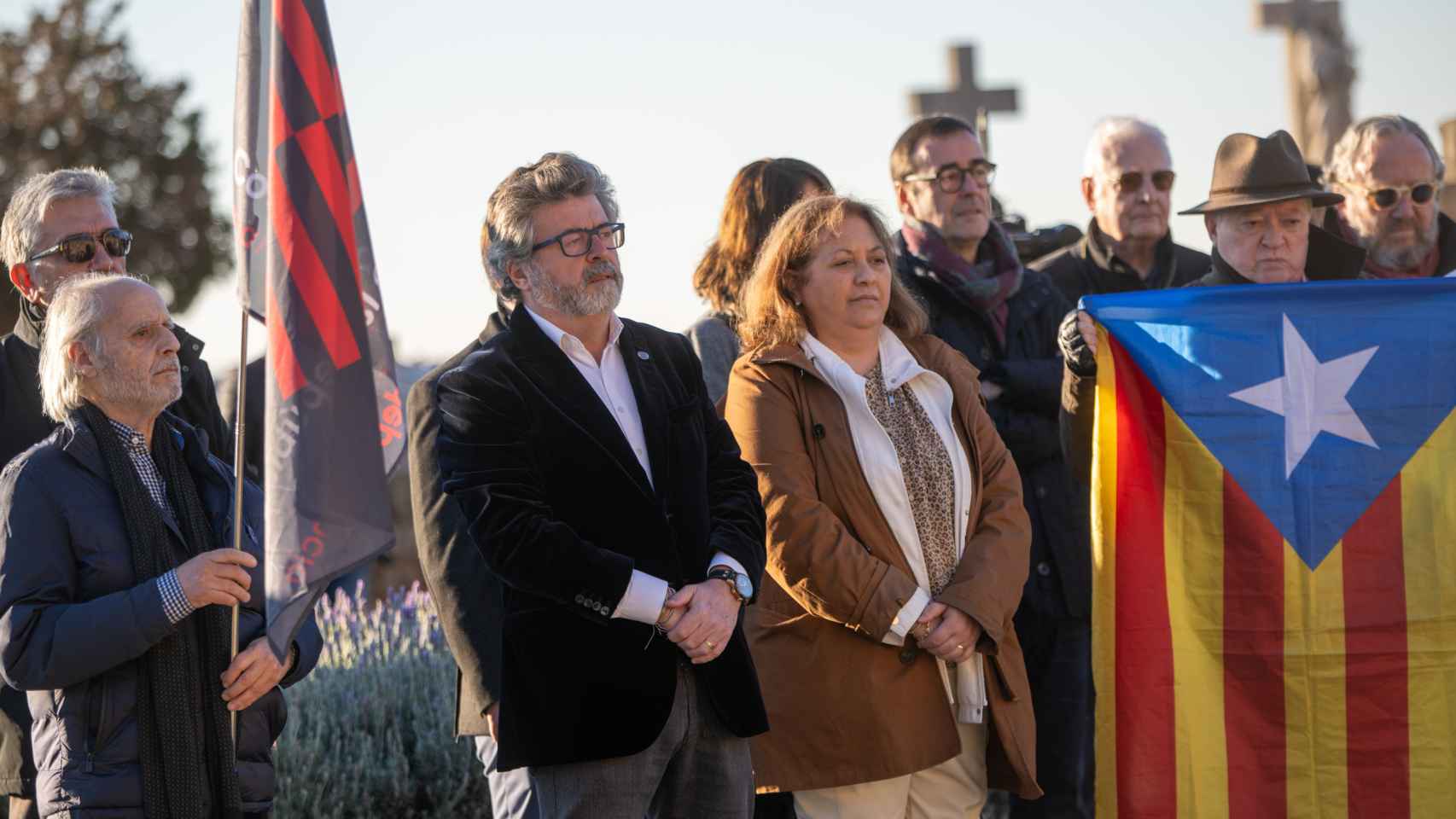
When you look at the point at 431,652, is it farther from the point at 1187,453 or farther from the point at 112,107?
the point at 112,107

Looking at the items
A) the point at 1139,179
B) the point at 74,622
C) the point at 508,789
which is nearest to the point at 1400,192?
the point at 1139,179

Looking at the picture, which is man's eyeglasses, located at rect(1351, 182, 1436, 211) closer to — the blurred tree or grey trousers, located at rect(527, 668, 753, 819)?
grey trousers, located at rect(527, 668, 753, 819)

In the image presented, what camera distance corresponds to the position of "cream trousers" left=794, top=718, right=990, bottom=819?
479 centimetres

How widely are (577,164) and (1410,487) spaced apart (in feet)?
8.45

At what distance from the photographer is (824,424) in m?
4.95

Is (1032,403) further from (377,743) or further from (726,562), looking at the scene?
(377,743)

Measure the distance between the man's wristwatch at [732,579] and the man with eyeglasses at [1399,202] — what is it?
3120 millimetres

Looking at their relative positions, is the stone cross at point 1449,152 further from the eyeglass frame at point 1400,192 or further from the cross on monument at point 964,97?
the eyeglass frame at point 1400,192

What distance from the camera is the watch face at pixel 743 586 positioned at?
4305mm

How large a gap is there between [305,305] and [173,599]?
75cm

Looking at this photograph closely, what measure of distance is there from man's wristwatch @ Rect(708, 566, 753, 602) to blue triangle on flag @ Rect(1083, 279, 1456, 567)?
161 centimetres

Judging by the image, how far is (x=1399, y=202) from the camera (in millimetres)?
6414

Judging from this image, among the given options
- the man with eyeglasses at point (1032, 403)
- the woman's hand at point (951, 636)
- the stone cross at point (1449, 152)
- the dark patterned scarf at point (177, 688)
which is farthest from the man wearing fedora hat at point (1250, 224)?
the stone cross at point (1449, 152)

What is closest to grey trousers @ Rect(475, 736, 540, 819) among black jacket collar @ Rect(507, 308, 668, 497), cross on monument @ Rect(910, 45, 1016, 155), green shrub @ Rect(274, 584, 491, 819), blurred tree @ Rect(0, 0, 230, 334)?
black jacket collar @ Rect(507, 308, 668, 497)
